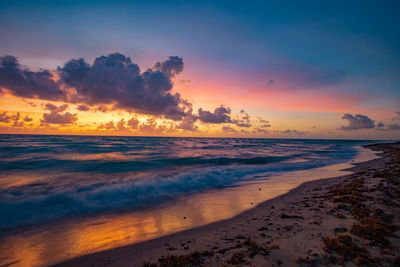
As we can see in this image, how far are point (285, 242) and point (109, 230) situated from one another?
5039 mm

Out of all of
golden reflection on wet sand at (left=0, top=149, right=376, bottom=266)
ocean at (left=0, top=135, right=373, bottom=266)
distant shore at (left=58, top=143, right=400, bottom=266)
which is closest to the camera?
distant shore at (left=58, top=143, right=400, bottom=266)

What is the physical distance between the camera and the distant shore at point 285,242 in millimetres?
4359

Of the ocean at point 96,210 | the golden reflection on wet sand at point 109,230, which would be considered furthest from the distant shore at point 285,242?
the ocean at point 96,210

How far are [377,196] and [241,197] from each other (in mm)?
5254

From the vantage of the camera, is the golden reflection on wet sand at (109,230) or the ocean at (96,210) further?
A: the ocean at (96,210)

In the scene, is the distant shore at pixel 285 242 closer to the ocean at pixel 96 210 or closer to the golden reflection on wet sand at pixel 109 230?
the golden reflection on wet sand at pixel 109 230

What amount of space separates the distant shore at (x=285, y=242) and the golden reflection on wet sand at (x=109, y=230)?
0.51m

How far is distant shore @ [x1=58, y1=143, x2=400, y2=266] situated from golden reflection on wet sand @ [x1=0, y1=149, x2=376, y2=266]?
0.51 m

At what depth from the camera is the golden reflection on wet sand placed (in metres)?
5.30

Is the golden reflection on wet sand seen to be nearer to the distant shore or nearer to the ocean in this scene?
the ocean

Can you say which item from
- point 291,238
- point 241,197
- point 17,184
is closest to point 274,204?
point 241,197

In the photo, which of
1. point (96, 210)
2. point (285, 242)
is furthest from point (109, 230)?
point (285, 242)

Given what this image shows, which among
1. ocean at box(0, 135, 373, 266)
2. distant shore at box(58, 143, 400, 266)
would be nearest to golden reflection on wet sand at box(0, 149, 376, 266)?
ocean at box(0, 135, 373, 266)

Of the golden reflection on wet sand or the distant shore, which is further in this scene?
the golden reflection on wet sand
